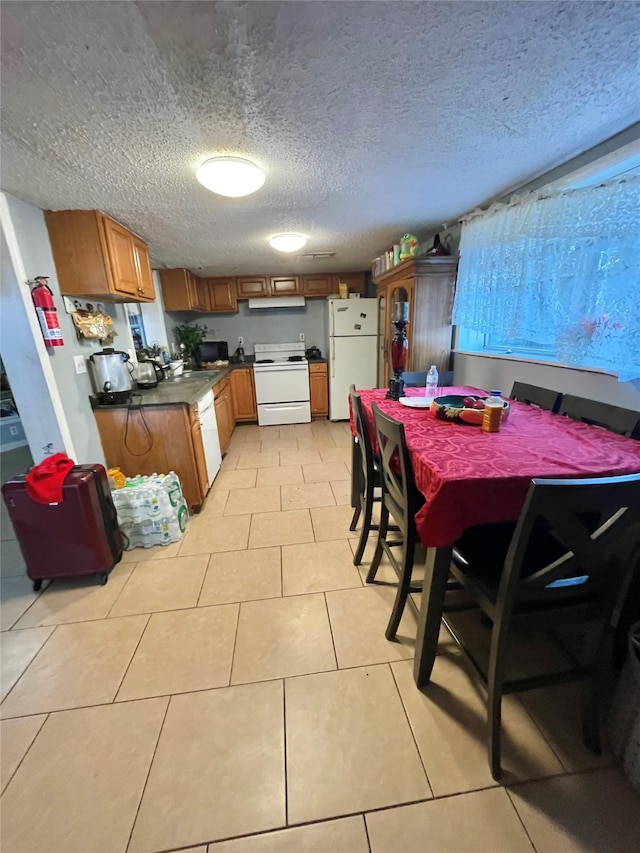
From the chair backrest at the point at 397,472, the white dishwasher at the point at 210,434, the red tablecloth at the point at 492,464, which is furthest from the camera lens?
the white dishwasher at the point at 210,434

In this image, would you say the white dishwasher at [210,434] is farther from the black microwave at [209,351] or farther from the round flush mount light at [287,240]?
the black microwave at [209,351]

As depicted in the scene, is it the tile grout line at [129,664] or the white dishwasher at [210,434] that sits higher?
the white dishwasher at [210,434]

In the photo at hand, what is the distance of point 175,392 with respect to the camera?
2.72 m

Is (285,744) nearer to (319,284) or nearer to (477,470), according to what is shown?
(477,470)

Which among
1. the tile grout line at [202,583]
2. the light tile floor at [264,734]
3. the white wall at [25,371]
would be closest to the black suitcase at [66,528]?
the light tile floor at [264,734]

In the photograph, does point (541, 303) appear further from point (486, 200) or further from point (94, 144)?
point (94, 144)

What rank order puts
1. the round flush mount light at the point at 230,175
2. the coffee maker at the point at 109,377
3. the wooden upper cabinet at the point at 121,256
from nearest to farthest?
the round flush mount light at the point at 230,175 → the wooden upper cabinet at the point at 121,256 → the coffee maker at the point at 109,377

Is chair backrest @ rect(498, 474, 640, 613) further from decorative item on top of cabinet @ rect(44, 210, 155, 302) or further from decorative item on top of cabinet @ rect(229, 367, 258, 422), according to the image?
decorative item on top of cabinet @ rect(229, 367, 258, 422)

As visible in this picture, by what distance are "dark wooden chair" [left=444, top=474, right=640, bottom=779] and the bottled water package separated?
1802mm

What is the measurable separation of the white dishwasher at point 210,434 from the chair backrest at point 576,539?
7.85 ft

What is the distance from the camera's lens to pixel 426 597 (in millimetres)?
1197

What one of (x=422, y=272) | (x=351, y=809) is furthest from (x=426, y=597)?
(x=422, y=272)

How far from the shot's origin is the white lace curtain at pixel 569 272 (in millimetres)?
1354

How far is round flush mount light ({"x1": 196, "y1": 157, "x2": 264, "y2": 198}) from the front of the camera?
148cm
